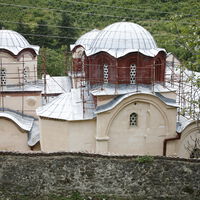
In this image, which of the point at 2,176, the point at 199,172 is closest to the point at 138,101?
the point at 199,172

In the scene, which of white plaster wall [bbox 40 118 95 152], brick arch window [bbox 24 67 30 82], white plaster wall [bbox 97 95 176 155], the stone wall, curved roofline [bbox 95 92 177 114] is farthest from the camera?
brick arch window [bbox 24 67 30 82]

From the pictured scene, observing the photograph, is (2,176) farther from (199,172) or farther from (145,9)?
(145,9)

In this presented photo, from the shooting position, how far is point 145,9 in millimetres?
37500

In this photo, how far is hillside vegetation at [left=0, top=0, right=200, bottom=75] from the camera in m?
32.7

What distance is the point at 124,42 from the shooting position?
1250 centimetres

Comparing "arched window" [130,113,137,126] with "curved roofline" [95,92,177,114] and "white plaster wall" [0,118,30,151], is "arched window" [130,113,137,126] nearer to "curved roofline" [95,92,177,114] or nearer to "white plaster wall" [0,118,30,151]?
"curved roofline" [95,92,177,114]

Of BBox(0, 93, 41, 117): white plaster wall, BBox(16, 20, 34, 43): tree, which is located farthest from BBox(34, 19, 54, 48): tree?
BBox(0, 93, 41, 117): white plaster wall

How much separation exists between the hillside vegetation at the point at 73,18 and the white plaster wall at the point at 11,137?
54.7 ft

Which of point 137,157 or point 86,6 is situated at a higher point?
point 86,6

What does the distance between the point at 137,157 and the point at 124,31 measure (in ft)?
17.5

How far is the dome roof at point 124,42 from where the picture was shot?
1237cm

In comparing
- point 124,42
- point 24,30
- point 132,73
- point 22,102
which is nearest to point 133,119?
point 132,73

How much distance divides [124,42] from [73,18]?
28170mm

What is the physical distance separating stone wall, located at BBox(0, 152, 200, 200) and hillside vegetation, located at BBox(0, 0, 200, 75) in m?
20.9
